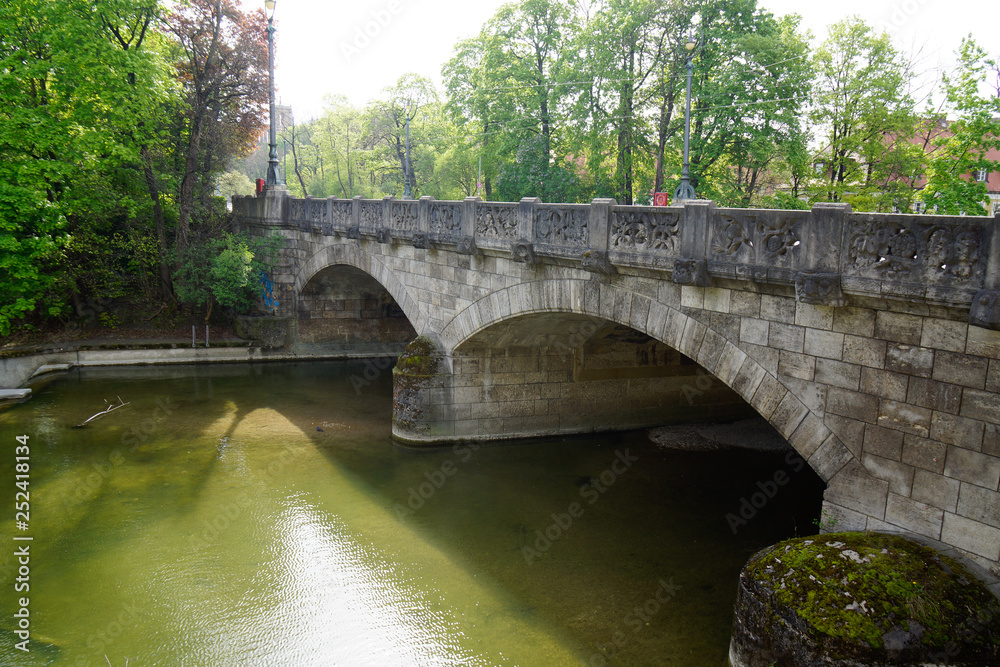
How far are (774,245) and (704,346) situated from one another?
1642 millimetres

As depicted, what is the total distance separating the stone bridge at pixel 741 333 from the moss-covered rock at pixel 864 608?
432 millimetres

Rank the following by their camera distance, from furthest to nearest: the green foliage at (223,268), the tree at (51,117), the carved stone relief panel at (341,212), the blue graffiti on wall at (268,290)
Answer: the blue graffiti on wall at (268,290), the green foliage at (223,268), the carved stone relief panel at (341,212), the tree at (51,117)

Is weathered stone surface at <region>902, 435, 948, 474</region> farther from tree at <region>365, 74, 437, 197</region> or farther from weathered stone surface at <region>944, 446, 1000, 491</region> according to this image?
tree at <region>365, 74, 437, 197</region>

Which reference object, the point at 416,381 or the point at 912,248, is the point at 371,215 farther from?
the point at 912,248

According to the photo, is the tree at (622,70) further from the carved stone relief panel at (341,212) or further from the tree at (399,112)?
the tree at (399,112)

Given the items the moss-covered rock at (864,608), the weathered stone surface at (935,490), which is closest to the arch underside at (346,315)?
the moss-covered rock at (864,608)

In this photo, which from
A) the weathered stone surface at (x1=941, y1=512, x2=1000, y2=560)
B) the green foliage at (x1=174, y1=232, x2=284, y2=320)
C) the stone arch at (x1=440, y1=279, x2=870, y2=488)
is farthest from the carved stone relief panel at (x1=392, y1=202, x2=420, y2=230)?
the weathered stone surface at (x1=941, y1=512, x2=1000, y2=560)

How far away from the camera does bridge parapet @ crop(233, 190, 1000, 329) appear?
548 cm

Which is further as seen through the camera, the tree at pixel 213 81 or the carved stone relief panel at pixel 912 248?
the tree at pixel 213 81

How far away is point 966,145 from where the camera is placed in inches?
574

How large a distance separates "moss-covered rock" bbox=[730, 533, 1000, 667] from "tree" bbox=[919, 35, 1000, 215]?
11.1m

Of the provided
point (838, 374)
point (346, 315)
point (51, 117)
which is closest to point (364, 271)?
point (346, 315)

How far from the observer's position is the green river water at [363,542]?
768cm

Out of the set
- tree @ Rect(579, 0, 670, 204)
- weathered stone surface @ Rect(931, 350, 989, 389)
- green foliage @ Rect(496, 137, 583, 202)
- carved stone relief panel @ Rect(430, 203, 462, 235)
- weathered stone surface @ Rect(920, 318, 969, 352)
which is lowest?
weathered stone surface @ Rect(931, 350, 989, 389)
